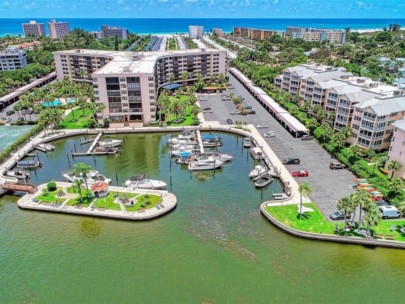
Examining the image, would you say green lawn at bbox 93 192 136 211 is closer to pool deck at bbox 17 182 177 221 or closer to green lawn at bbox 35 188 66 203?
pool deck at bbox 17 182 177 221

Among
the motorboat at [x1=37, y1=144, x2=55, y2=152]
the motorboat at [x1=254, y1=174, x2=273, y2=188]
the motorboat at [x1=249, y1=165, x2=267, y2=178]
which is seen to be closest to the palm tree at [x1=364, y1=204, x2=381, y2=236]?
the motorboat at [x1=254, y1=174, x2=273, y2=188]

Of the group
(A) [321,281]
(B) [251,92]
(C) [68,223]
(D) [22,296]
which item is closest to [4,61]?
(B) [251,92]

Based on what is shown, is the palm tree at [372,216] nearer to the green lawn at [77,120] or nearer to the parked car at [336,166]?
the parked car at [336,166]

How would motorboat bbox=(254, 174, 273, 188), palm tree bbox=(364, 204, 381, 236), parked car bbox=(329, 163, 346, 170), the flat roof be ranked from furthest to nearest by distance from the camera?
the flat roof < parked car bbox=(329, 163, 346, 170) < motorboat bbox=(254, 174, 273, 188) < palm tree bbox=(364, 204, 381, 236)

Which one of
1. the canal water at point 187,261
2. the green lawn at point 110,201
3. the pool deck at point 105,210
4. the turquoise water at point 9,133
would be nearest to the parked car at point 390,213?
the canal water at point 187,261

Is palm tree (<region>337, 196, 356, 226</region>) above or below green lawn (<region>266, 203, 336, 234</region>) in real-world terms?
above

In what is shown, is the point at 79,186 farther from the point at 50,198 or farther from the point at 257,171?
the point at 257,171
